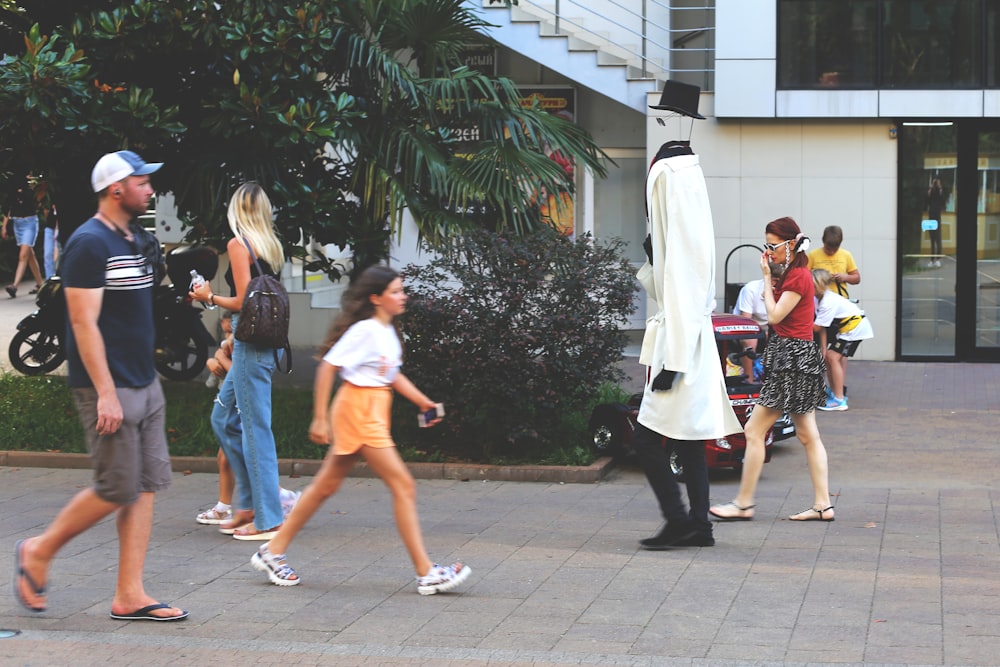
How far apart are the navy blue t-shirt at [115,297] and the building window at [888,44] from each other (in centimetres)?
1129

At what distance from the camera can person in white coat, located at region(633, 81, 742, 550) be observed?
7051 millimetres

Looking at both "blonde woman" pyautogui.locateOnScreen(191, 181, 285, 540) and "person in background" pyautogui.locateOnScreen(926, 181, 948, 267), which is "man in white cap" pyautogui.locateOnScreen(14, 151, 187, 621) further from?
"person in background" pyautogui.locateOnScreen(926, 181, 948, 267)

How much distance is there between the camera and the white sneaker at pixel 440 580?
620cm

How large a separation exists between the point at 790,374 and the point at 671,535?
1.35m

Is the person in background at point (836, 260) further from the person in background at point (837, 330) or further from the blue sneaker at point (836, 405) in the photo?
the blue sneaker at point (836, 405)

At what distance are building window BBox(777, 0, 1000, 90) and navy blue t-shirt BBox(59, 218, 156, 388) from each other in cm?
1129

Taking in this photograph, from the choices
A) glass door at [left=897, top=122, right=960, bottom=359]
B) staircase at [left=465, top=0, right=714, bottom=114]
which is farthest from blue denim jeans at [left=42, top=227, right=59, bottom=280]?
glass door at [left=897, top=122, right=960, bottom=359]

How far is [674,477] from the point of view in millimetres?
7168

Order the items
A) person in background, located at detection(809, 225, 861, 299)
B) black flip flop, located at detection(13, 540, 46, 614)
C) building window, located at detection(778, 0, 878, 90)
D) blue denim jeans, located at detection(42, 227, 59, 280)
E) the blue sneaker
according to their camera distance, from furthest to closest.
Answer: blue denim jeans, located at detection(42, 227, 59, 280) → building window, located at detection(778, 0, 878, 90) → person in background, located at detection(809, 225, 861, 299) → the blue sneaker → black flip flop, located at detection(13, 540, 46, 614)

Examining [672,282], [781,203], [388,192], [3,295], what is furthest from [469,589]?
[3,295]

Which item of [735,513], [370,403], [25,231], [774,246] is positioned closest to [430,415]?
[370,403]

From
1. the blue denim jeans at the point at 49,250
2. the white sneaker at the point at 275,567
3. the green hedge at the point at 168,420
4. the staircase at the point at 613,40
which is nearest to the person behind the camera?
the white sneaker at the point at 275,567

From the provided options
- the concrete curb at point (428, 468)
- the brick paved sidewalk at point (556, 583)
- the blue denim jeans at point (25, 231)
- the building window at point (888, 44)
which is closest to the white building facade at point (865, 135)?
the building window at point (888, 44)

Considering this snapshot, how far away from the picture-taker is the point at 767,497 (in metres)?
8.67
